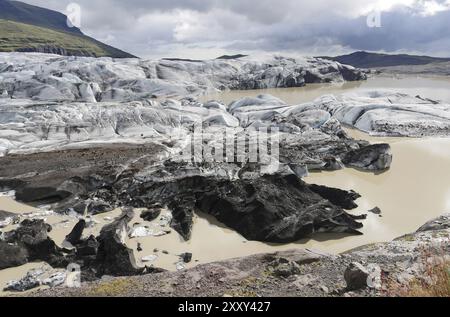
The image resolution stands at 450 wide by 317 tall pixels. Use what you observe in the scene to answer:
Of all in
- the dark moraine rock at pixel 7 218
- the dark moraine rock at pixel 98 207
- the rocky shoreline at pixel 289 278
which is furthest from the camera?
the dark moraine rock at pixel 98 207

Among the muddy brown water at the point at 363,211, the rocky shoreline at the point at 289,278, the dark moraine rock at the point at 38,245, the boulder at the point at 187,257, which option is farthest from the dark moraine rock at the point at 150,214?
the rocky shoreline at the point at 289,278

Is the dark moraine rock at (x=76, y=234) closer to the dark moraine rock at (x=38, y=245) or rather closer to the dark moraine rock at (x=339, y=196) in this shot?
the dark moraine rock at (x=38, y=245)

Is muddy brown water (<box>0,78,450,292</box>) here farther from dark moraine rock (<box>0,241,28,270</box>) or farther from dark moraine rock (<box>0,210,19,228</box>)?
dark moraine rock (<box>0,210,19,228</box>)

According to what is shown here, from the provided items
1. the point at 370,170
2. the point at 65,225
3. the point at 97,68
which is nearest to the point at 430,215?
the point at 370,170

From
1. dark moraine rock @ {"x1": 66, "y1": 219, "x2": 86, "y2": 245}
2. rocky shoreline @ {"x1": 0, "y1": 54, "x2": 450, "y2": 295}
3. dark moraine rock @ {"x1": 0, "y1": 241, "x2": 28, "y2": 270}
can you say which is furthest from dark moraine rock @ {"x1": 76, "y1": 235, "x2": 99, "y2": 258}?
dark moraine rock @ {"x1": 0, "y1": 241, "x2": 28, "y2": 270}

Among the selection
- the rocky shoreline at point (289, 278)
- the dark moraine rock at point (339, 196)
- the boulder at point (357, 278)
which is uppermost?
the boulder at point (357, 278)

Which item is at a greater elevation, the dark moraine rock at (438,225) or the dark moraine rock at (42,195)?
the dark moraine rock at (438,225)

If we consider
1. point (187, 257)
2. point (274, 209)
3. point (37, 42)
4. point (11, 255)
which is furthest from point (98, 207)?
point (37, 42)
